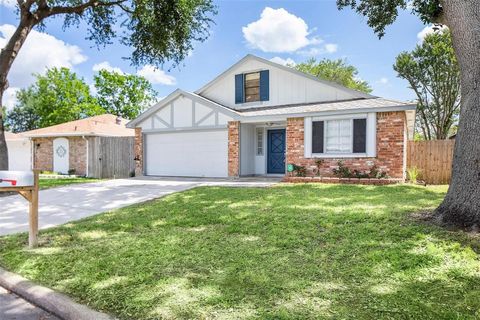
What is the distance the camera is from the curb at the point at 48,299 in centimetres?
268

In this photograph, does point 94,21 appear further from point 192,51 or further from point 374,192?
point 374,192

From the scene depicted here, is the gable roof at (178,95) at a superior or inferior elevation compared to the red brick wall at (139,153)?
superior

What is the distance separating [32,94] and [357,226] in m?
50.2

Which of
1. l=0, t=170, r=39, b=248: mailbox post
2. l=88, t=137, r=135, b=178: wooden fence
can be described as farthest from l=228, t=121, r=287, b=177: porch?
l=0, t=170, r=39, b=248: mailbox post

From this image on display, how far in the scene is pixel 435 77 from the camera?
73.9 ft

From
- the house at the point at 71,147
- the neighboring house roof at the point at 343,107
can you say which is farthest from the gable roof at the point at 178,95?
the house at the point at 71,147

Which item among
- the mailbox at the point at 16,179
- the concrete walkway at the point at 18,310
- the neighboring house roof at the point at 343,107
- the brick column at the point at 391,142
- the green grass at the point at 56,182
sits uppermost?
the neighboring house roof at the point at 343,107

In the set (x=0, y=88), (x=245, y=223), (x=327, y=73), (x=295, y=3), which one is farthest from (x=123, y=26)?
(x=327, y=73)

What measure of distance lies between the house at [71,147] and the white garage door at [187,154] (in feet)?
9.29

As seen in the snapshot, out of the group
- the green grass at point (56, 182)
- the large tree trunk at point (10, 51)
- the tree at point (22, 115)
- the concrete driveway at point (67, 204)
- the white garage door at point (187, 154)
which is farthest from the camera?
the tree at point (22, 115)

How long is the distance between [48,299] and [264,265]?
2125 mm

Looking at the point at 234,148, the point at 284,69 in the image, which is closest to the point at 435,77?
the point at 284,69

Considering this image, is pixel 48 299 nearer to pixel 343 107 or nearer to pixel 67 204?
pixel 67 204

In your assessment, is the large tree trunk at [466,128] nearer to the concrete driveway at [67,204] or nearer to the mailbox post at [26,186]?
the mailbox post at [26,186]
